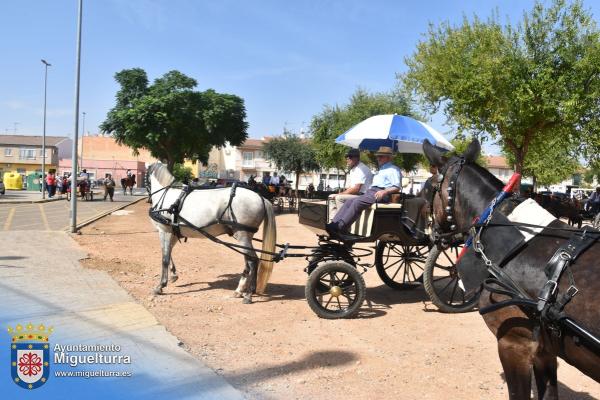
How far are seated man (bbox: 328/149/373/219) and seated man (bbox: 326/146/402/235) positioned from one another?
0.13 m

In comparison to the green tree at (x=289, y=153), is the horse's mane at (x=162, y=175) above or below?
below

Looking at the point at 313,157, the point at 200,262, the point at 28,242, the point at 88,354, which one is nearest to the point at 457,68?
the point at 200,262

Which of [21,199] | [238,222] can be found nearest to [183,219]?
[238,222]

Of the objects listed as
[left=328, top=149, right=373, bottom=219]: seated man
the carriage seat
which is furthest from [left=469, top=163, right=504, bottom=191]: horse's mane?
[left=328, top=149, right=373, bottom=219]: seated man

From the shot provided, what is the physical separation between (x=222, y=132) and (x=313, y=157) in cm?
1538

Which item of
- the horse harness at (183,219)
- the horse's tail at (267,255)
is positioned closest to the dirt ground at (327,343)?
the horse's tail at (267,255)

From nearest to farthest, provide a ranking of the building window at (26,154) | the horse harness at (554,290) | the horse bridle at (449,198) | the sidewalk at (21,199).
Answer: the horse harness at (554,290) < the horse bridle at (449,198) < the sidewalk at (21,199) < the building window at (26,154)

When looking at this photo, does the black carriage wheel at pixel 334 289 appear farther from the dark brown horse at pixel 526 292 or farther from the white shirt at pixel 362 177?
the dark brown horse at pixel 526 292

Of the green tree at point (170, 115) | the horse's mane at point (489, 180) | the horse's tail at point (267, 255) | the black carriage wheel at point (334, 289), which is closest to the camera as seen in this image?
the horse's mane at point (489, 180)

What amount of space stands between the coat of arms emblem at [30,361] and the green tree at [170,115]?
18.4 m

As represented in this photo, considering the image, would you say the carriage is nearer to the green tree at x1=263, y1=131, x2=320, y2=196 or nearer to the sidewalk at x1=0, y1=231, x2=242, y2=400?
the sidewalk at x1=0, y1=231, x2=242, y2=400

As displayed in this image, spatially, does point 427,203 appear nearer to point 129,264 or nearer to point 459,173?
point 459,173

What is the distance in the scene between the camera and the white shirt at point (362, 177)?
20.7ft

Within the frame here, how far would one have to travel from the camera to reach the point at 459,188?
133 inches
